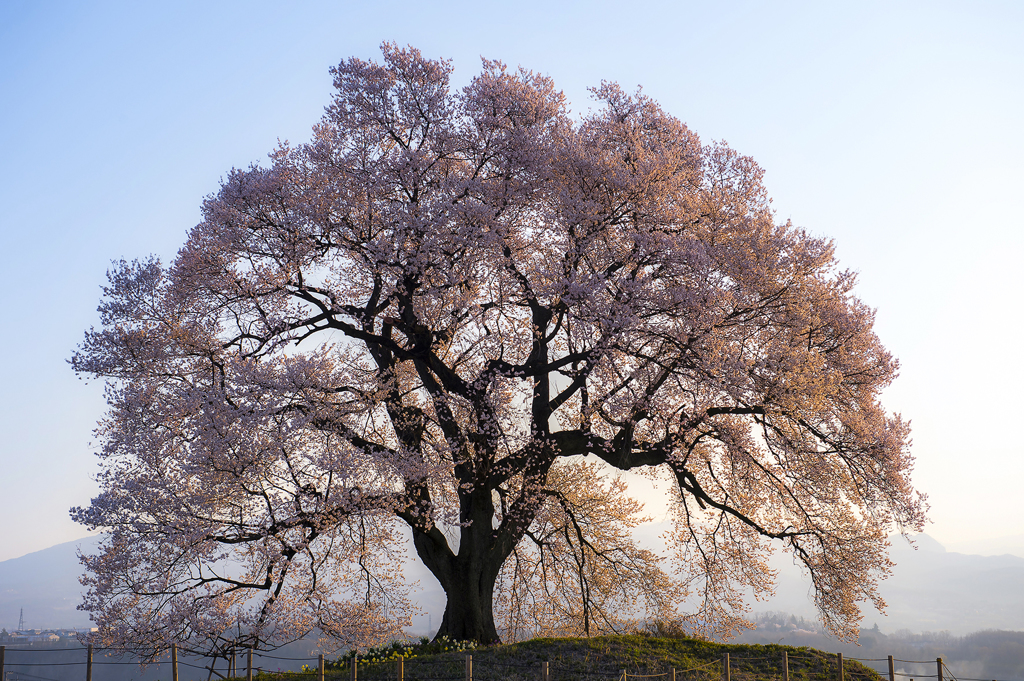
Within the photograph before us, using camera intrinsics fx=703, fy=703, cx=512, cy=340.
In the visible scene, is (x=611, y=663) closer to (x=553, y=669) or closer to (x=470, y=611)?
(x=553, y=669)

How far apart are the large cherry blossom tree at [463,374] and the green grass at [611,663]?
3.78 feet

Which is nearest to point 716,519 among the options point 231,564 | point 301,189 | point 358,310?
point 358,310

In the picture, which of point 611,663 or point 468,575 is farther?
point 468,575

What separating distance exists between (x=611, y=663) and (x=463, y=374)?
7783 mm

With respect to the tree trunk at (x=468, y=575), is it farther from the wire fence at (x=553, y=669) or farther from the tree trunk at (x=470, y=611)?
the wire fence at (x=553, y=669)

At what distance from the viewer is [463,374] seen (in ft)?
61.1

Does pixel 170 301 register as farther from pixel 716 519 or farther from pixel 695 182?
pixel 716 519

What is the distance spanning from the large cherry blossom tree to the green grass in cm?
115

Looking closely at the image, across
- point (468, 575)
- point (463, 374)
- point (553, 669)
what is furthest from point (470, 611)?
point (463, 374)

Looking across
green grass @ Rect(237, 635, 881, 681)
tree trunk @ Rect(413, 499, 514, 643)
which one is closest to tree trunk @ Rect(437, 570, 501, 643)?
tree trunk @ Rect(413, 499, 514, 643)

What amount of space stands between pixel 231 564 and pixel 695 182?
558 inches

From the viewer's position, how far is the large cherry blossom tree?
14.9 m

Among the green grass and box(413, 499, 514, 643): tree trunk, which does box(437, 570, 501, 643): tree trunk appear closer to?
box(413, 499, 514, 643): tree trunk

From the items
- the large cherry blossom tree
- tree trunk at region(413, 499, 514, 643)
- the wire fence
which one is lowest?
the wire fence
